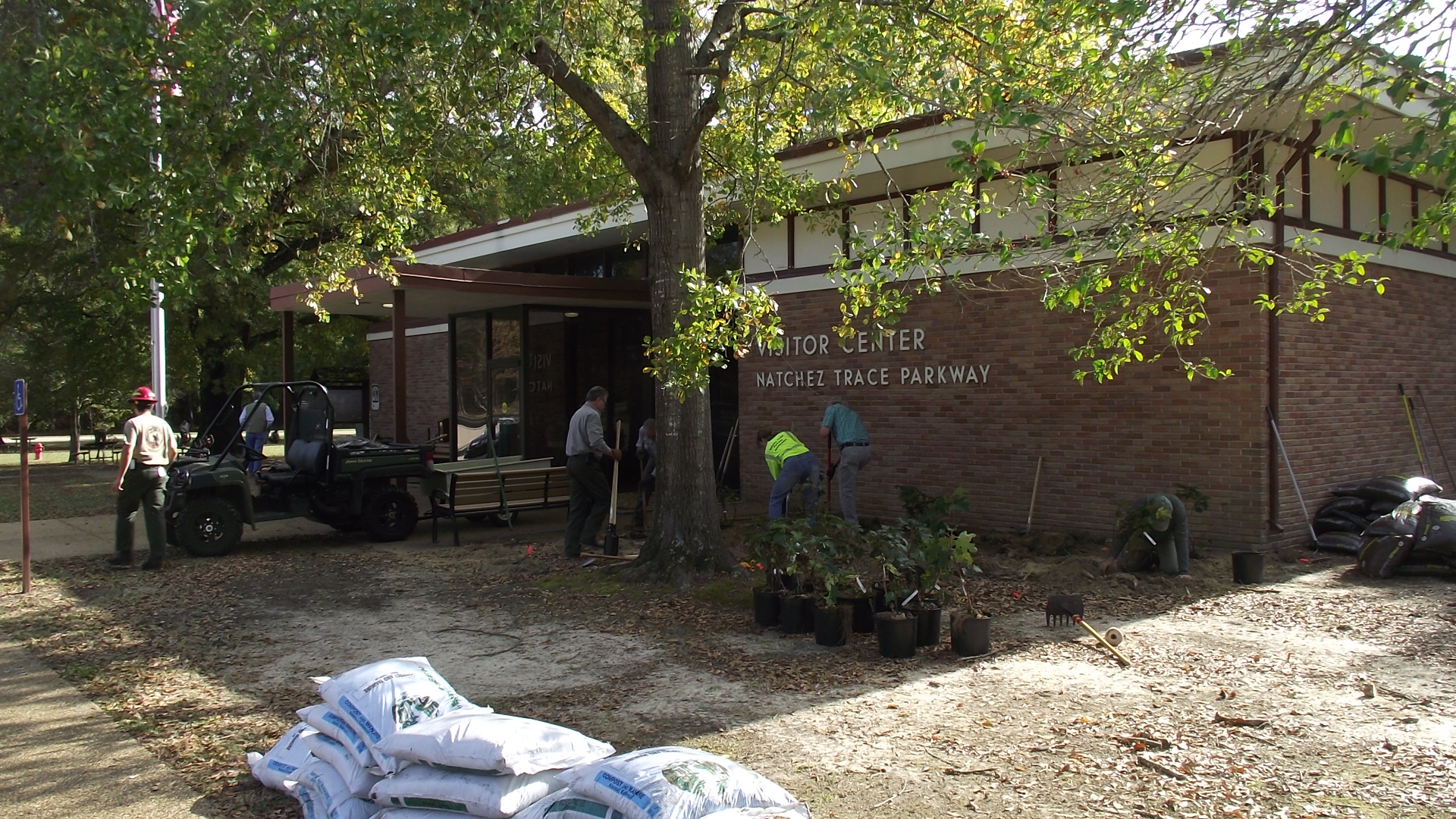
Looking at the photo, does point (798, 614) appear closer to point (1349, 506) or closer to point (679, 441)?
point (679, 441)

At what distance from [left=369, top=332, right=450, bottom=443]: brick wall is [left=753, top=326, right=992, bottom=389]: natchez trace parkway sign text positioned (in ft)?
32.2

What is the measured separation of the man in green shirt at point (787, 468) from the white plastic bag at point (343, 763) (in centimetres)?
678

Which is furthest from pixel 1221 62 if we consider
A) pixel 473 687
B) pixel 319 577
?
pixel 319 577

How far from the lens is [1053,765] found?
4809 millimetres

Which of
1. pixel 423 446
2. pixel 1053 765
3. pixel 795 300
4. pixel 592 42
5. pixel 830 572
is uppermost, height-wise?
pixel 592 42

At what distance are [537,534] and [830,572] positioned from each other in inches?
258

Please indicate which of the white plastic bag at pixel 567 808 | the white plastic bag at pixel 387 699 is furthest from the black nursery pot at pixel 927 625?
the white plastic bag at pixel 567 808

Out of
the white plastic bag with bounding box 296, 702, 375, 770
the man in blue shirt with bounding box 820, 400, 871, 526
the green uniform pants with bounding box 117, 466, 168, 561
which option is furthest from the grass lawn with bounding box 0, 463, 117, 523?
the white plastic bag with bounding box 296, 702, 375, 770

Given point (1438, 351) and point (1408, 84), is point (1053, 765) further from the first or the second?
point (1438, 351)

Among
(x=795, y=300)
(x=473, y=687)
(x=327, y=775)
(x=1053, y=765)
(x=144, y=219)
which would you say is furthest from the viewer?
(x=795, y=300)

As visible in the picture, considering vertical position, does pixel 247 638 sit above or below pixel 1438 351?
below

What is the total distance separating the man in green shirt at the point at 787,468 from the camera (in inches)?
429

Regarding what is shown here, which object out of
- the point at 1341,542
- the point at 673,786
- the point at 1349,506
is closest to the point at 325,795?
the point at 673,786

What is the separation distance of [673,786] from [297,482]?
955 cm
